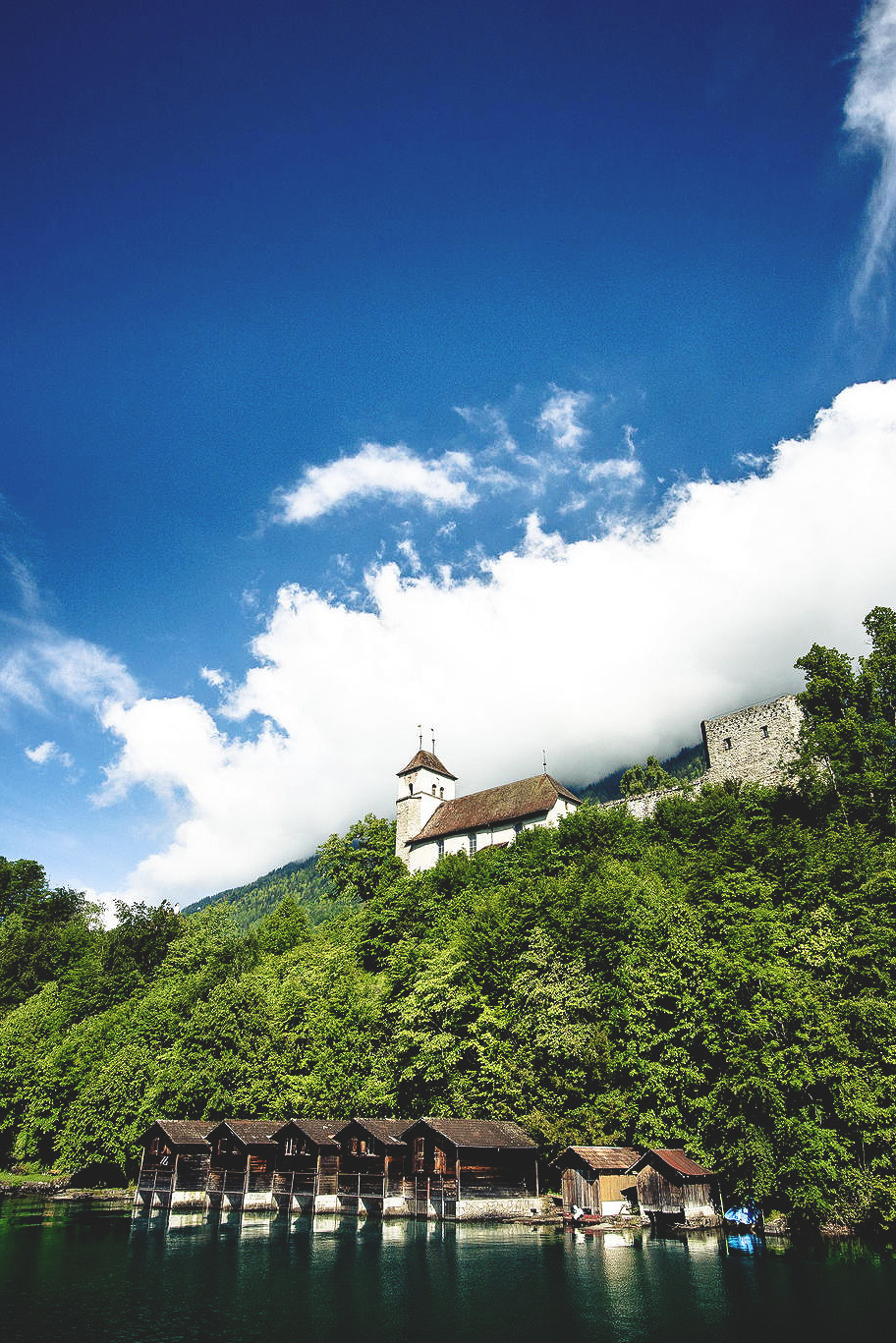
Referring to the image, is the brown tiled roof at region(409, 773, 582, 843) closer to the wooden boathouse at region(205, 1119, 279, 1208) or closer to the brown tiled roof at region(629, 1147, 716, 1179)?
the wooden boathouse at region(205, 1119, 279, 1208)

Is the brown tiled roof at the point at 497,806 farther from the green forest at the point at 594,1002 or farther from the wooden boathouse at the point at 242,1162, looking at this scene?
the wooden boathouse at the point at 242,1162

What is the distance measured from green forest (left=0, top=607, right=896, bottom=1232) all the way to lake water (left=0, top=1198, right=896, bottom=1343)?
193 inches

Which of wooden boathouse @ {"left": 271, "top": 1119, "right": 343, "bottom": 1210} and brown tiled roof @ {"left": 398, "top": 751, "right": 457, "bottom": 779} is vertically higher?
brown tiled roof @ {"left": 398, "top": 751, "right": 457, "bottom": 779}

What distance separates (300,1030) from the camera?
51438 mm

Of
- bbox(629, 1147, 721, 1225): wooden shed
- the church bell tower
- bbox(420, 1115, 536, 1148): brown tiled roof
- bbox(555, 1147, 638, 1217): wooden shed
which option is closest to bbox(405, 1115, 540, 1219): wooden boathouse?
bbox(420, 1115, 536, 1148): brown tiled roof

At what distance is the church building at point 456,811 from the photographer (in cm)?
6975

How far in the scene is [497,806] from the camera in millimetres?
72938

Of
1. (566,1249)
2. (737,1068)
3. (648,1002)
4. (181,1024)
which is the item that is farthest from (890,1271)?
(181,1024)

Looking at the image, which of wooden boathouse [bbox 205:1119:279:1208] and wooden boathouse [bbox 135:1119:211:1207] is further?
wooden boathouse [bbox 135:1119:211:1207]

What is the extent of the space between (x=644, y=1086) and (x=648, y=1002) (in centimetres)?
347

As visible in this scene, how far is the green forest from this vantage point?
31.9 metres

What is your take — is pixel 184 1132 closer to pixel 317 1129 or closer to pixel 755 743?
pixel 317 1129

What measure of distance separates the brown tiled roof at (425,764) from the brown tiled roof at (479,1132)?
45.8 metres

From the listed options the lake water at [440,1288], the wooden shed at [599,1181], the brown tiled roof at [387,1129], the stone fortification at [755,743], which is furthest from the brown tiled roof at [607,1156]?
the stone fortification at [755,743]
